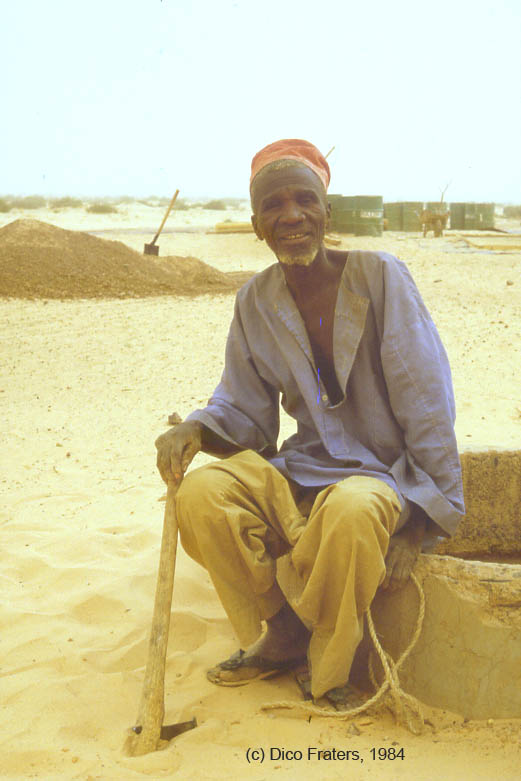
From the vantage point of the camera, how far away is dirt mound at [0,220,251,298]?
10.1m

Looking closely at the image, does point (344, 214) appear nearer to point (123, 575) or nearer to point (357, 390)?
point (123, 575)

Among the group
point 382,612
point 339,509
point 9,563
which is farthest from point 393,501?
point 9,563

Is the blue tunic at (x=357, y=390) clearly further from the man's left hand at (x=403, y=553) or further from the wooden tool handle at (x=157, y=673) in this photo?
the wooden tool handle at (x=157, y=673)

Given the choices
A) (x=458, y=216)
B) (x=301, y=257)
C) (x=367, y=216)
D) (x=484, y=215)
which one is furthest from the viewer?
(x=458, y=216)

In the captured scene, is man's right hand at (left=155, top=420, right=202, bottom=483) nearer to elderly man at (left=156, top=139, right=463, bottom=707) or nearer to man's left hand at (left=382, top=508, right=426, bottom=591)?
elderly man at (left=156, top=139, right=463, bottom=707)

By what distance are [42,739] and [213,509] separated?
77cm

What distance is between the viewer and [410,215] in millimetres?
23000

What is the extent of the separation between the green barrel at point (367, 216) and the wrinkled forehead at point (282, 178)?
1420 centimetres

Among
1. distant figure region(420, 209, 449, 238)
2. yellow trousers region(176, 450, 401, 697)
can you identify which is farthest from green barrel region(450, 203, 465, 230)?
yellow trousers region(176, 450, 401, 697)

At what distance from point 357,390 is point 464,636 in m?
0.83

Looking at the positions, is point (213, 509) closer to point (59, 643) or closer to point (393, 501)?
point (393, 501)

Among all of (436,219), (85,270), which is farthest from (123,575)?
(436,219)

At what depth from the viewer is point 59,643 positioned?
9.59 feet

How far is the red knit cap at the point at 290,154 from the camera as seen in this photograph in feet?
9.21
